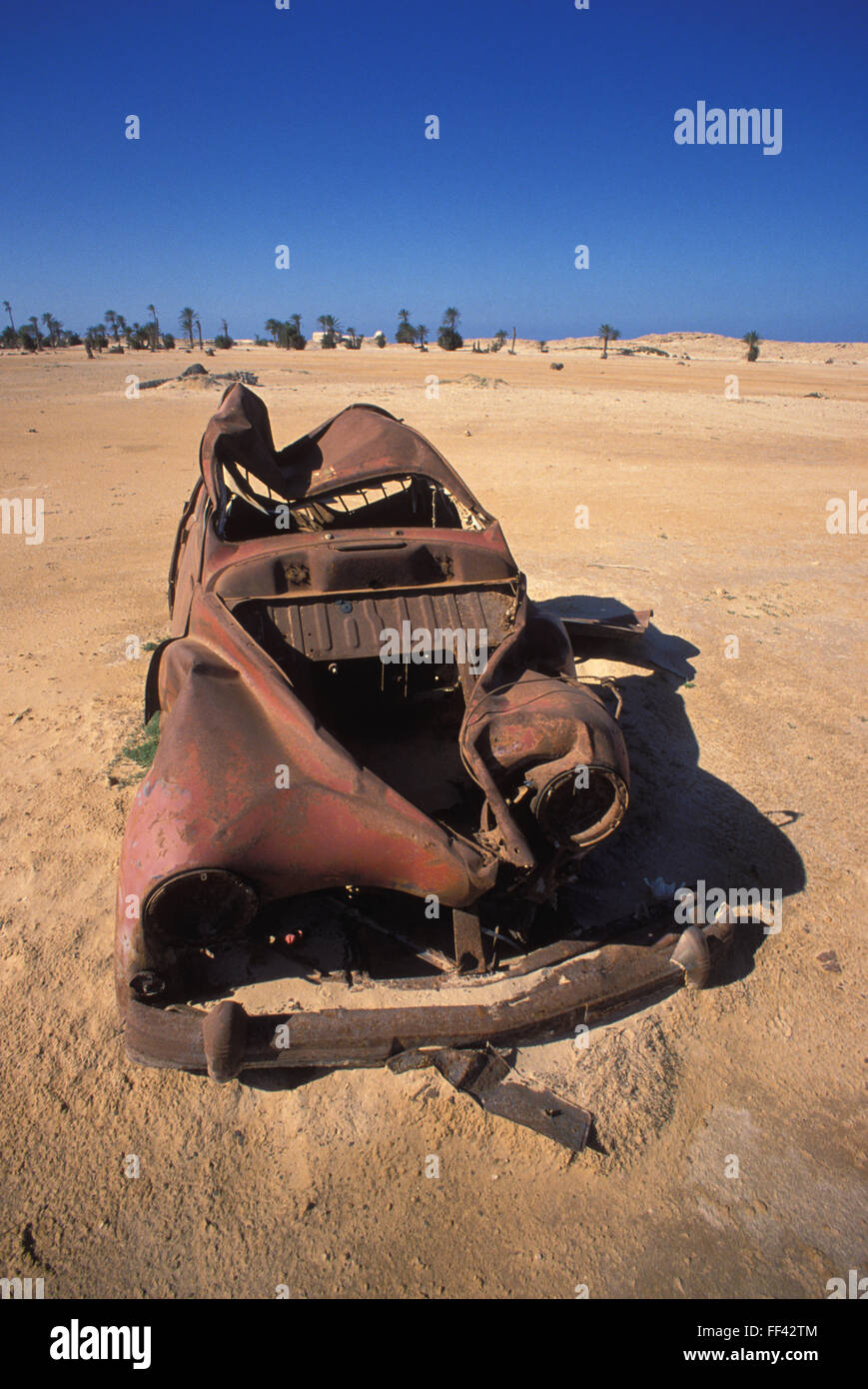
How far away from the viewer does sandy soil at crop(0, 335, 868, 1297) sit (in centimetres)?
264

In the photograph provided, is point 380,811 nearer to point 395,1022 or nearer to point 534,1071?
point 395,1022

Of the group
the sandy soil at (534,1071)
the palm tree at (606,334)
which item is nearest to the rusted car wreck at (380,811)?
the sandy soil at (534,1071)

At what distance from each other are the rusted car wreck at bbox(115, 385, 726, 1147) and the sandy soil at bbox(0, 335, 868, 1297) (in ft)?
1.14

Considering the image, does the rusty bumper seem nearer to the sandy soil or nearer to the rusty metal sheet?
the rusty metal sheet

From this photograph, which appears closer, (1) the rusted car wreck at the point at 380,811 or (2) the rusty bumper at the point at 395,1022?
(2) the rusty bumper at the point at 395,1022

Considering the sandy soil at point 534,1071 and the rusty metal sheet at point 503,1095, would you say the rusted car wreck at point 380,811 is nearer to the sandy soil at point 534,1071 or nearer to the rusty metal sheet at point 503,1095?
the rusty metal sheet at point 503,1095

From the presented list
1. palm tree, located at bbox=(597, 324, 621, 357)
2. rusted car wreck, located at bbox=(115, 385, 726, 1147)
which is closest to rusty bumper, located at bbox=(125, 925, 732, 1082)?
rusted car wreck, located at bbox=(115, 385, 726, 1147)

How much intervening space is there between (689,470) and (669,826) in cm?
1210

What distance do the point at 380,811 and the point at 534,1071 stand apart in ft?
4.39

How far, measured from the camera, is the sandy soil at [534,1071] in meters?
2.64

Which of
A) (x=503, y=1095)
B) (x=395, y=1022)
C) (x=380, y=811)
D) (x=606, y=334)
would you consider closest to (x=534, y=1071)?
(x=503, y=1095)

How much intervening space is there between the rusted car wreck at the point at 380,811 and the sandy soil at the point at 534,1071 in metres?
0.35
